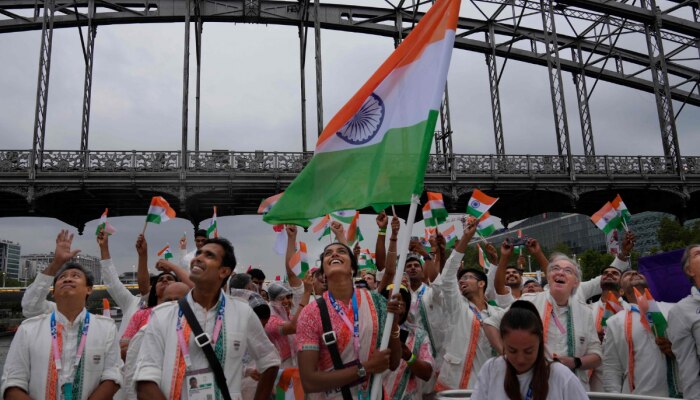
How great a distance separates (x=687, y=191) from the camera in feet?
60.6

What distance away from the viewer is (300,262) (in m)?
6.38

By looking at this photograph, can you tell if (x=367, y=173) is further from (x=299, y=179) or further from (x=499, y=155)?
(x=499, y=155)

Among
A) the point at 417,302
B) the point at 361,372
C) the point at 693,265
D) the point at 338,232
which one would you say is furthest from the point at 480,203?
the point at 361,372

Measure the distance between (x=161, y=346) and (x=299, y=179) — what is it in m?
1.40

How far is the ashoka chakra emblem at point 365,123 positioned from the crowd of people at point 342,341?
2.41 feet

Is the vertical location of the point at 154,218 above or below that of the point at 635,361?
above

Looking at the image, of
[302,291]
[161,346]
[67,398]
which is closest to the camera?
[161,346]

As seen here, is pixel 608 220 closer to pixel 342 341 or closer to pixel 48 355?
pixel 342 341

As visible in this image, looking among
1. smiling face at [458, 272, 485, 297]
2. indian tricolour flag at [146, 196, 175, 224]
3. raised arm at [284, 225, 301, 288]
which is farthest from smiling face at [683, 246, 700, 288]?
indian tricolour flag at [146, 196, 175, 224]

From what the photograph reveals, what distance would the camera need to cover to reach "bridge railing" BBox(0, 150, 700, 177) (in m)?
16.1

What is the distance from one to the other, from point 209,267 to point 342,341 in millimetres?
839

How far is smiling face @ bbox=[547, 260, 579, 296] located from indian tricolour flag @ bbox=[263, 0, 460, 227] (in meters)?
1.55

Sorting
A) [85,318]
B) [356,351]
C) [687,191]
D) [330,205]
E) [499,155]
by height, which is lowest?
[356,351]

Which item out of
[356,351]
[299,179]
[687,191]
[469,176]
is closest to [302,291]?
[299,179]
